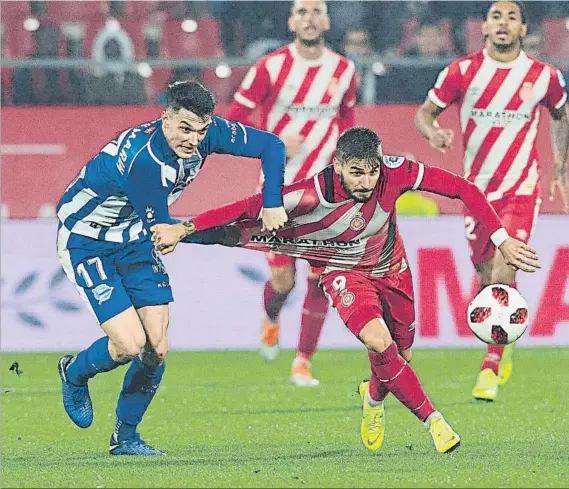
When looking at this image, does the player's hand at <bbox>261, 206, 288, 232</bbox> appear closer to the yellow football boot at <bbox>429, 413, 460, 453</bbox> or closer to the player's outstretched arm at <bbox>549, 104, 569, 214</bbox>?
the yellow football boot at <bbox>429, 413, 460, 453</bbox>

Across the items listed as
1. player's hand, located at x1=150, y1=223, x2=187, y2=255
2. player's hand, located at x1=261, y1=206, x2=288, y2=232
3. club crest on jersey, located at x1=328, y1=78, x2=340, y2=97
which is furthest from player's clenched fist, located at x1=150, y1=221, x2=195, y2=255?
club crest on jersey, located at x1=328, y1=78, x2=340, y2=97

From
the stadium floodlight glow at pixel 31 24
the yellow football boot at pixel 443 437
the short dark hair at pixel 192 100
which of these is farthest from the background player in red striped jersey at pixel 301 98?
the stadium floodlight glow at pixel 31 24

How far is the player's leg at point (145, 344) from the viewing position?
646cm

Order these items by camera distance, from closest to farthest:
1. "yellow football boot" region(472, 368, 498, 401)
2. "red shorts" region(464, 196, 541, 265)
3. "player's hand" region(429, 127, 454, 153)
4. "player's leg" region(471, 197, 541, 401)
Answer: "player's hand" region(429, 127, 454, 153) < "yellow football boot" region(472, 368, 498, 401) < "player's leg" region(471, 197, 541, 401) < "red shorts" region(464, 196, 541, 265)

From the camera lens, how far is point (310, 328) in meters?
9.09

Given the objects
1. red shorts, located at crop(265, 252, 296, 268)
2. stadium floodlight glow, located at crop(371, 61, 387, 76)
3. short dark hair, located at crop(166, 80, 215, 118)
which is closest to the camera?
short dark hair, located at crop(166, 80, 215, 118)

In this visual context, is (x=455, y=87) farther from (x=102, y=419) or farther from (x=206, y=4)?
(x=206, y=4)

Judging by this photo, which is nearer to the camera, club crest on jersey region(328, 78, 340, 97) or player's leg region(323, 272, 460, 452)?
player's leg region(323, 272, 460, 452)

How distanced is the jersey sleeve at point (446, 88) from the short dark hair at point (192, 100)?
2.98m

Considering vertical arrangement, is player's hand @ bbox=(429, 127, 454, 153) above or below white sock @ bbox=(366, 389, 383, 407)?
above

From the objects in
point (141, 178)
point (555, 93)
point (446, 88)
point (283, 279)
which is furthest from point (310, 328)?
point (141, 178)

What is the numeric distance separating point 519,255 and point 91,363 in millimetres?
2107

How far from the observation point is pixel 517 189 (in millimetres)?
8789

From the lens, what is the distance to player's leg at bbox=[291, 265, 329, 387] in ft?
29.8
